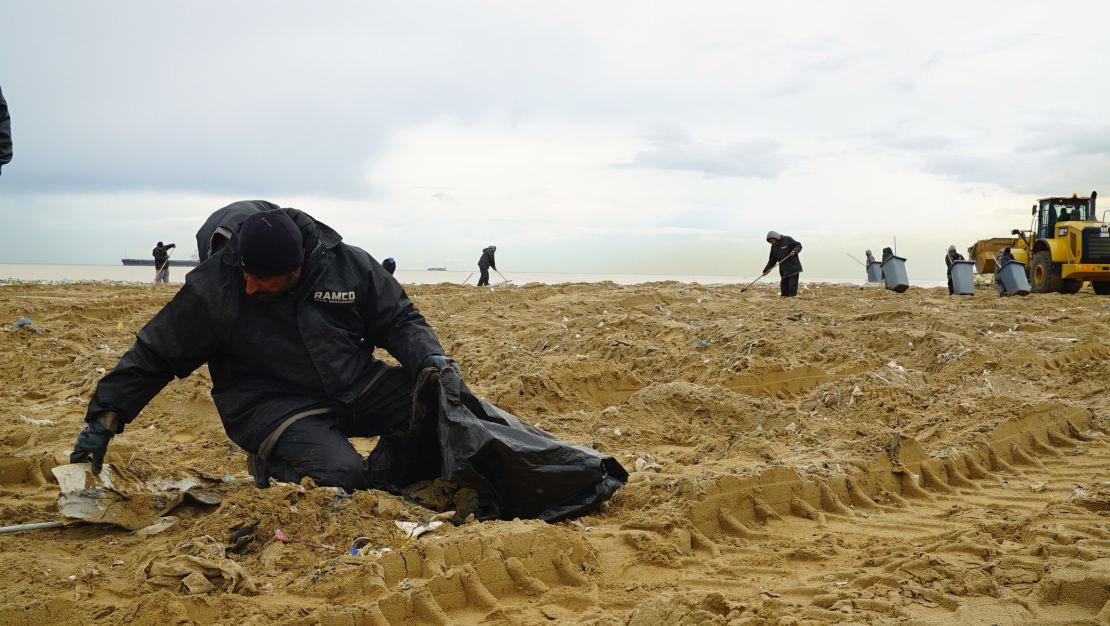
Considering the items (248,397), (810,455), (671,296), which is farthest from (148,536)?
(671,296)

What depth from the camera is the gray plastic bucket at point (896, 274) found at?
587 inches

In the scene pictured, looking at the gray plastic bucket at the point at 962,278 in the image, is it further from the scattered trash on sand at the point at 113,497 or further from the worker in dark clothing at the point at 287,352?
the scattered trash on sand at the point at 113,497

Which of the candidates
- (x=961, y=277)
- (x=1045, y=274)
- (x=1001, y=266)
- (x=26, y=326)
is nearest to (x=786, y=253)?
(x=961, y=277)

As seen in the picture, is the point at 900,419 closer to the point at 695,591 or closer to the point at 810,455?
the point at 810,455

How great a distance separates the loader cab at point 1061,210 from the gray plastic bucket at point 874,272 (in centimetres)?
453

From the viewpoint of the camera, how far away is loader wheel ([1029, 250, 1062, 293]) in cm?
1487

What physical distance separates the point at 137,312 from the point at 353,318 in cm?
787

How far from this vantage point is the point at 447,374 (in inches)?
133

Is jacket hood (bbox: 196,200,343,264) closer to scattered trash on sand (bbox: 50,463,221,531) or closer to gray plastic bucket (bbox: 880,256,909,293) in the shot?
scattered trash on sand (bbox: 50,463,221,531)

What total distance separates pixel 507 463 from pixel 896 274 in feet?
43.9

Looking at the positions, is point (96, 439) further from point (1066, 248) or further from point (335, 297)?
point (1066, 248)

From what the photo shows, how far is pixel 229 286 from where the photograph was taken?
330 centimetres

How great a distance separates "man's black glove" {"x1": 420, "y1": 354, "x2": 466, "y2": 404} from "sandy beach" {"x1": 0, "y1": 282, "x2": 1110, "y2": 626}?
48 centimetres

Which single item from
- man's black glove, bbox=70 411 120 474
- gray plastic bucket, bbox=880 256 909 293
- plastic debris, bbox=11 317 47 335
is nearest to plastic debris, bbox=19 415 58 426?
man's black glove, bbox=70 411 120 474
